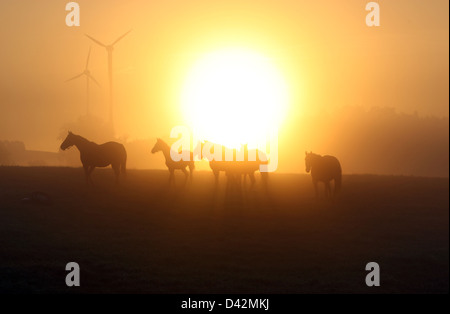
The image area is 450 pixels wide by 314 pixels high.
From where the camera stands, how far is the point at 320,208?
33.3 metres

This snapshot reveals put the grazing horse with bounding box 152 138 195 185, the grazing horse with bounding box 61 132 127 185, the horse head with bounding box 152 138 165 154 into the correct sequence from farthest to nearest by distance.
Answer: the horse head with bounding box 152 138 165 154 → the grazing horse with bounding box 152 138 195 185 → the grazing horse with bounding box 61 132 127 185

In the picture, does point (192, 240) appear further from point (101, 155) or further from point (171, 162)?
point (101, 155)

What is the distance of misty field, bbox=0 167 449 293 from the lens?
21391 millimetres

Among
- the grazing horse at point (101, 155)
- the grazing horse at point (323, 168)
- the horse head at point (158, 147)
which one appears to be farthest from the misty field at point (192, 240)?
the grazing horse at point (323, 168)

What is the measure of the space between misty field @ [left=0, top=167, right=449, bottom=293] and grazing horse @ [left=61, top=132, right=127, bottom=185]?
→ 51 centimetres

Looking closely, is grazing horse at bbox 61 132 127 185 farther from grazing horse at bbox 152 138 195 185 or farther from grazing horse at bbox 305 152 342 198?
grazing horse at bbox 305 152 342 198

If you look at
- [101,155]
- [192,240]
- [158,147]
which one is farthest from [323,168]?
[158,147]

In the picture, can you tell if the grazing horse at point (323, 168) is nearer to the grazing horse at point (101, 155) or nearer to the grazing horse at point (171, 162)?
the grazing horse at point (171, 162)

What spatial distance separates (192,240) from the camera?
27.1m

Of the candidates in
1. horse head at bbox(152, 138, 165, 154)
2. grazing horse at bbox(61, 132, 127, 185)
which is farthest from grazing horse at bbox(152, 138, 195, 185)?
grazing horse at bbox(61, 132, 127, 185)

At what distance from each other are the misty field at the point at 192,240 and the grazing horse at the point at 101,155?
51 centimetres

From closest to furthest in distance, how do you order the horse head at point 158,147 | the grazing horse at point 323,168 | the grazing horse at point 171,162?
the grazing horse at point 323,168 → the grazing horse at point 171,162 → the horse head at point 158,147

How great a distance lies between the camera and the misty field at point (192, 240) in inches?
842

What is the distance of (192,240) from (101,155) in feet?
34.5
